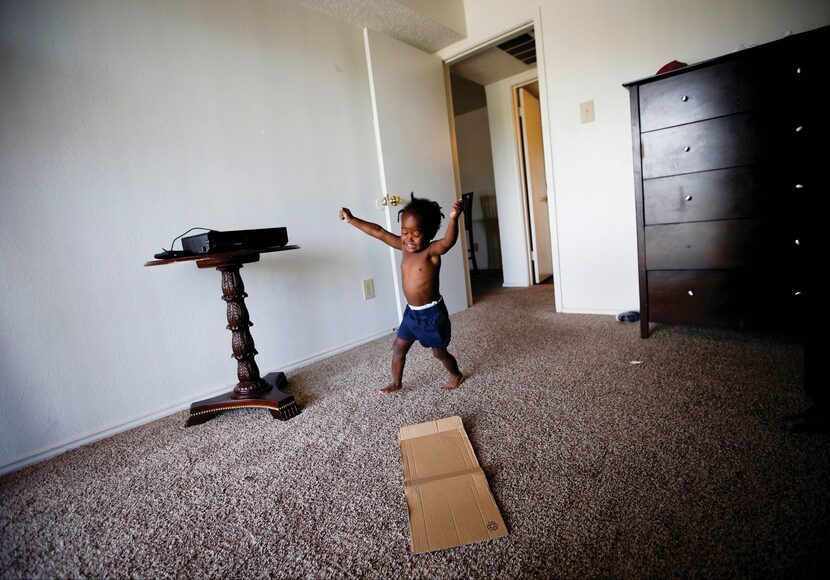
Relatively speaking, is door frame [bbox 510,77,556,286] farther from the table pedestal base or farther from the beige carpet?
the table pedestal base

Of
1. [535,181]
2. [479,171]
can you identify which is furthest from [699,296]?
[479,171]

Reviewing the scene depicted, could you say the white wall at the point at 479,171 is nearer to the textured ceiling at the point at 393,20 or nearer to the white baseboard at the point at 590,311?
the textured ceiling at the point at 393,20

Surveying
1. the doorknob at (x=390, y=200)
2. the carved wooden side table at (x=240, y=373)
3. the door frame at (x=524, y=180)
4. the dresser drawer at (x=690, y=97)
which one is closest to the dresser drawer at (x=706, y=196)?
the dresser drawer at (x=690, y=97)

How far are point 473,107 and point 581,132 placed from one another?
3151 millimetres

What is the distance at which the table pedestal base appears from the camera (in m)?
1.52

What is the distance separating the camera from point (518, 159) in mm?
3850

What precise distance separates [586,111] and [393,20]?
1317 mm

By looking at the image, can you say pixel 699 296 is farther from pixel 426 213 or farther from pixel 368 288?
pixel 368 288

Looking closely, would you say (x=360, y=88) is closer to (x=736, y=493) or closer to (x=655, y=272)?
(x=655, y=272)

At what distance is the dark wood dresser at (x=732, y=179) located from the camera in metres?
1.51

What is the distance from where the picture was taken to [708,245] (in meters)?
1.72

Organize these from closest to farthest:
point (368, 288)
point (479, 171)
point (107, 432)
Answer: point (107, 432)
point (368, 288)
point (479, 171)

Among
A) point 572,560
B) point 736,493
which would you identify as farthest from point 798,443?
point 572,560

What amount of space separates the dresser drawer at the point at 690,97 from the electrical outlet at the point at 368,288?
1.65m
